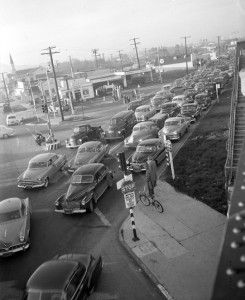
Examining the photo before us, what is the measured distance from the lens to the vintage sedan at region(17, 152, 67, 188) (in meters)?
19.8

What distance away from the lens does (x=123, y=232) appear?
1371 cm

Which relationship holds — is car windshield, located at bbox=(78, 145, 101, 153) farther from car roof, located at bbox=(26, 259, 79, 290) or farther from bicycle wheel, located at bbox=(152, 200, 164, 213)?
car roof, located at bbox=(26, 259, 79, 290)

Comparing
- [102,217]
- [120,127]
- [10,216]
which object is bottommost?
[102,217]

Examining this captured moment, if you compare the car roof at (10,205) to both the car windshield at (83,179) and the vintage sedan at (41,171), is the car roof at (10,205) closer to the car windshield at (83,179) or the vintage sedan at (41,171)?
the car windshield at (83,179)

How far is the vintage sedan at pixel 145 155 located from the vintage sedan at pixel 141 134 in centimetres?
337

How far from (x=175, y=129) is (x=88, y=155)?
7092 mm

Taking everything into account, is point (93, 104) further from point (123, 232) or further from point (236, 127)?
point (123, 232)

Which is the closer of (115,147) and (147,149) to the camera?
(147,149)

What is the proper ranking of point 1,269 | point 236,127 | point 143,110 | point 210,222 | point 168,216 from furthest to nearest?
point 143,110
point 236,127
point 168,216
point 210,222
point 1,269

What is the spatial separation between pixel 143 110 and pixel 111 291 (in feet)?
92.2

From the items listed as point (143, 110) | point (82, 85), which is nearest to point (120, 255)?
point (143, 110)

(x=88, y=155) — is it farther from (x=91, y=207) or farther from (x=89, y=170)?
(x=91, y=207)

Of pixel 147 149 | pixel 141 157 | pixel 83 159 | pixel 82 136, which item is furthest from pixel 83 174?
pixel 82 136

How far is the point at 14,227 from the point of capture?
44.7ft
